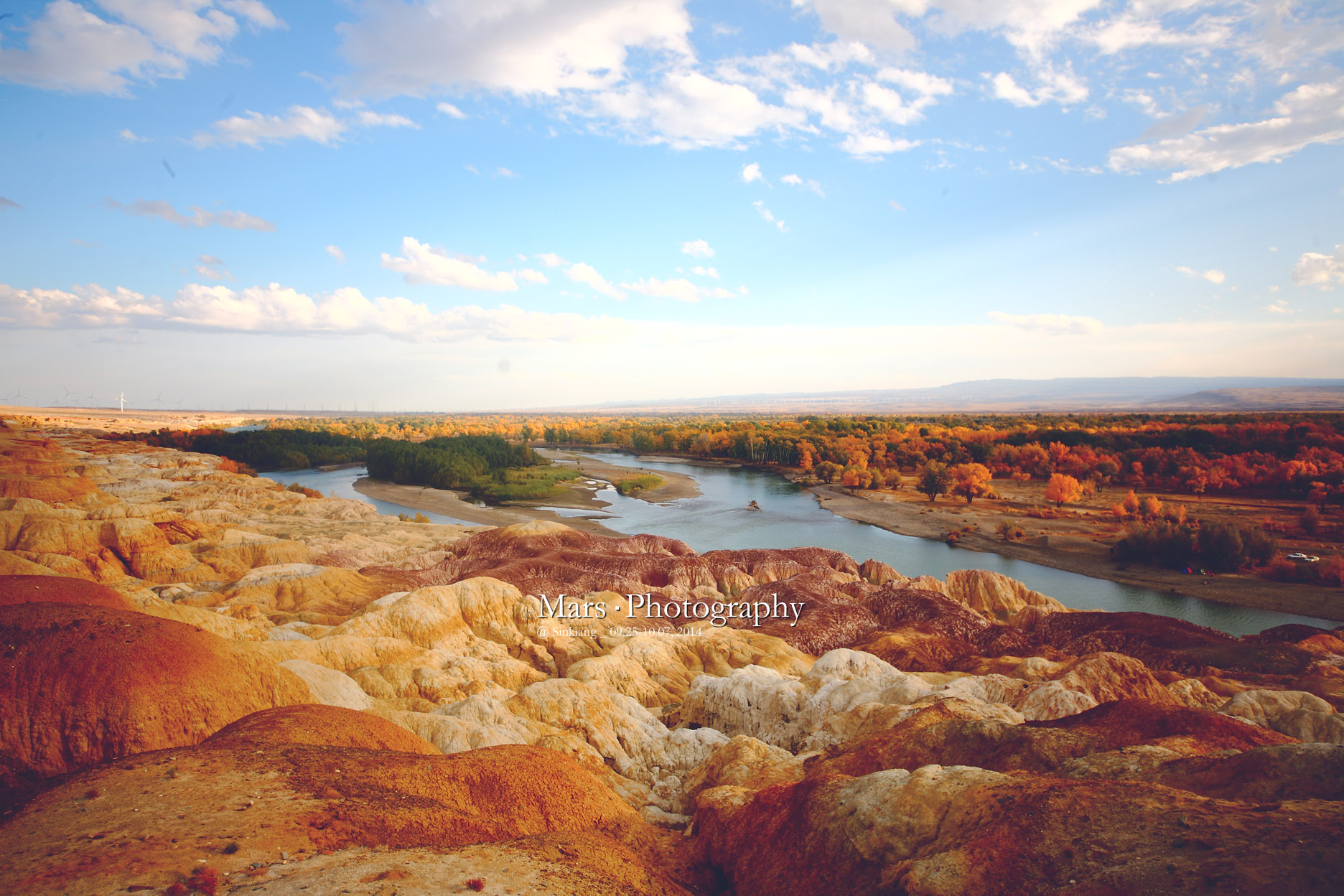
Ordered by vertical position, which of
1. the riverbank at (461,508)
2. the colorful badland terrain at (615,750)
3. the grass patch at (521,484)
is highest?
the colorful badland terrain at (615,750)

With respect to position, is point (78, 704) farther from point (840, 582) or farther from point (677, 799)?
point (840, 582)

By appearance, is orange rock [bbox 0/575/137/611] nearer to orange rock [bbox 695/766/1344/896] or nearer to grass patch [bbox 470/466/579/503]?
orange rock [bbox 695/766/1344/896]

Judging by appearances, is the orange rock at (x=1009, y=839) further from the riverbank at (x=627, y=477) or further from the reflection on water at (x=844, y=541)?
the riverbank at (x=627, y=477)

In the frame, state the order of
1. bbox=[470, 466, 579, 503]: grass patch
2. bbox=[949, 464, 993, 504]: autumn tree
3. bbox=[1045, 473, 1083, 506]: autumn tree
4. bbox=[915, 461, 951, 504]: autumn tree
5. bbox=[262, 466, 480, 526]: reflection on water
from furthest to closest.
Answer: bbox=[470, 466, 579, 503]: grass patch < bbox=[915, 461, 951, 504]: autumn tree < bbox=[949, 464, 993, 504]: autumn tree < bbox=[262, 466, 480, 526]: reflection on water < bbox=[1045, 473, 1083, 506]: autumn tree

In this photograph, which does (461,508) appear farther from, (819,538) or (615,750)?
(615,750)

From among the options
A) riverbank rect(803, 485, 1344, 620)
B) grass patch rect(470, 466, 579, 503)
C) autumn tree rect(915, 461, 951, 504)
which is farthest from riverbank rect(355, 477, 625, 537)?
autumn tree rect(915, 461, 951, 504)

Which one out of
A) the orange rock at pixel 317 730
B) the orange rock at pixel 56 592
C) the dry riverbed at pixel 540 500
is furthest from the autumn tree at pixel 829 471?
the orange rock at pixel 56 592
